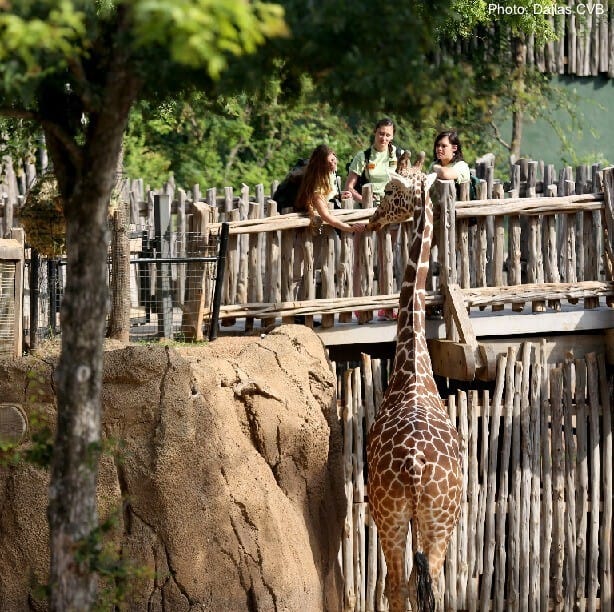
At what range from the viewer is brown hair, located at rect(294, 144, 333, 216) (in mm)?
9289

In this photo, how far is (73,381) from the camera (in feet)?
17.1

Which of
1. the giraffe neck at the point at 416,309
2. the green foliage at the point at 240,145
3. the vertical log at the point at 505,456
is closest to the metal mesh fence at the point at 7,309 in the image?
the giraffe neck at the point at 416,309

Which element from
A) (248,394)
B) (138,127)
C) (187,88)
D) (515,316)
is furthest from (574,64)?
(187,88)

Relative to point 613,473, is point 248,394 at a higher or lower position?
higher

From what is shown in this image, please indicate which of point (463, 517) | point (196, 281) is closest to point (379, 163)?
point (196, 281)

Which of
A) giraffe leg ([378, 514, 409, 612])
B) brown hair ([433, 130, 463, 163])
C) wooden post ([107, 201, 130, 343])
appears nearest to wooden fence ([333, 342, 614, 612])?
giraffe leg ([378, 514, 409, 612])

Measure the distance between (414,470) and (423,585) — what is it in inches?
28.5

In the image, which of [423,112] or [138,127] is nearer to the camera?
[423,112]

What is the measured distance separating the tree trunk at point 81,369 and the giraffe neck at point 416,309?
3.54 metres

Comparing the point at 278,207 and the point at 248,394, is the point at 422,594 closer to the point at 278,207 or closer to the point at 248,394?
the point at 248,394

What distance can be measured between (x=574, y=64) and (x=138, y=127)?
22.1ft

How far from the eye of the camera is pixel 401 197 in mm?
9016

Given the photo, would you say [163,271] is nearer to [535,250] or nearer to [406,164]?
[406,164]

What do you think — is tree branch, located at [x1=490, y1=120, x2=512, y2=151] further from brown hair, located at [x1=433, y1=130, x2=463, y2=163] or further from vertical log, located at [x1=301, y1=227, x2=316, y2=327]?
vertical log, located at [x1=301, y1=227, x2=316, y2=327]
